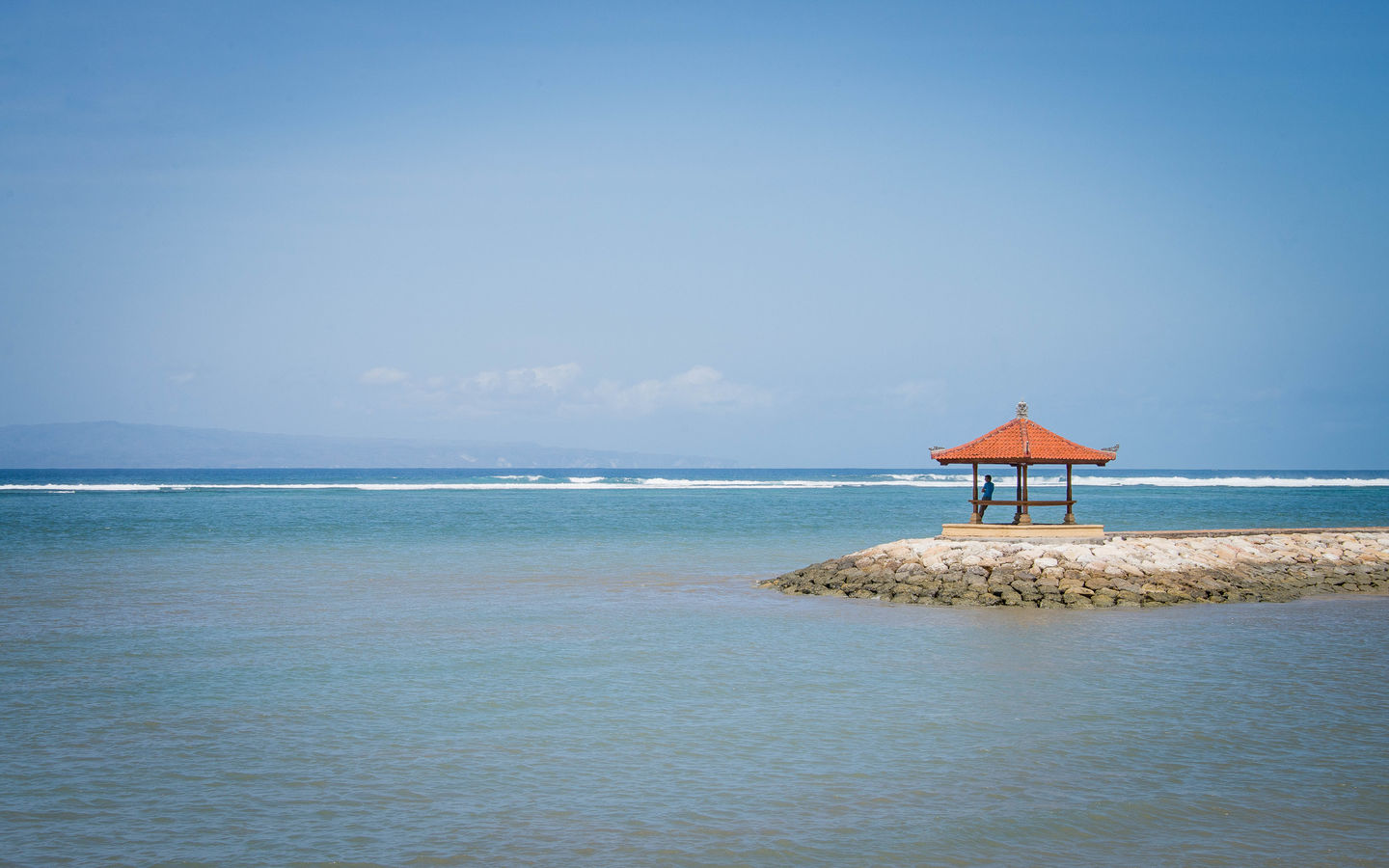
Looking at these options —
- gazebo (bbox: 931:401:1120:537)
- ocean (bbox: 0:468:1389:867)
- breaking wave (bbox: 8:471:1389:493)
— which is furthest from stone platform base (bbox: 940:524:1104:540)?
breaking wave (bbox: 8:471:1389:493)

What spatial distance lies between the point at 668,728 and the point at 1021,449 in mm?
13799

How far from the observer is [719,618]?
16.1 meters

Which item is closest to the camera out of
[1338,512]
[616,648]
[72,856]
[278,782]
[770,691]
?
[72,856]

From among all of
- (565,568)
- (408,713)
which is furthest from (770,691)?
(565,568)

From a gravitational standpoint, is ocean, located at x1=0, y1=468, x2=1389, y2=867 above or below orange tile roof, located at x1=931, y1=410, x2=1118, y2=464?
below

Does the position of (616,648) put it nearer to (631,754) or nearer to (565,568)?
(631,754)

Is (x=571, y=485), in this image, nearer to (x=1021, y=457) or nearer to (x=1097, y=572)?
(x=1021, y=457)

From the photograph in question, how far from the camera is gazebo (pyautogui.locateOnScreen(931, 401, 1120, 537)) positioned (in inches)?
826

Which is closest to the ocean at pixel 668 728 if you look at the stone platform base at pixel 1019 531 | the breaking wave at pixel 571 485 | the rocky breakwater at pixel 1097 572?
the rocky breakwater at pixel 1097 572

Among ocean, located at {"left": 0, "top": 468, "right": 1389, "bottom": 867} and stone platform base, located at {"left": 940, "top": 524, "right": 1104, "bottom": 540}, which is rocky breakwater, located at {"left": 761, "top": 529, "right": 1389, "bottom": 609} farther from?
ocean, located at {"left": 0, "top": 468, "right": 1389, "bottom": 867}

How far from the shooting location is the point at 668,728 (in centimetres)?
951

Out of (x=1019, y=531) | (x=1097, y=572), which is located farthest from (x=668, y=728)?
(x=1019, y=531)

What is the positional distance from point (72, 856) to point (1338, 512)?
47681 mm

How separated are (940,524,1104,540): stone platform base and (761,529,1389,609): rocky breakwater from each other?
1.54ft
